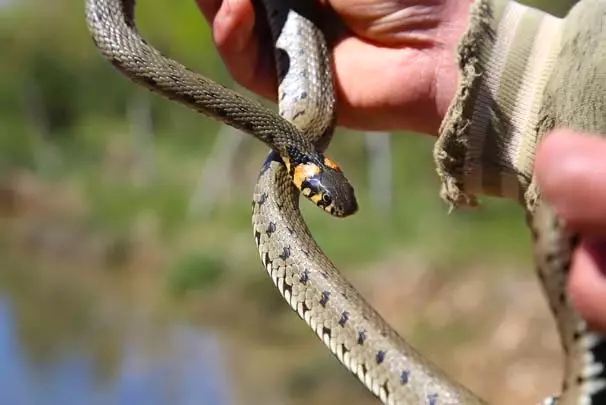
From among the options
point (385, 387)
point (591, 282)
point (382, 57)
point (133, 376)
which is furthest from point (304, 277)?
point (133, 376)

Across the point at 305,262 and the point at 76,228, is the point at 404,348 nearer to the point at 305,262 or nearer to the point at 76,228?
the point at 305,262

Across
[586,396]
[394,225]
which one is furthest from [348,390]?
[586,396]

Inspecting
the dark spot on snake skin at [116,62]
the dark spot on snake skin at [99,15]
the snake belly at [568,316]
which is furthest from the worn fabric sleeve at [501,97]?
the dark spot on snake skin at [99,15]

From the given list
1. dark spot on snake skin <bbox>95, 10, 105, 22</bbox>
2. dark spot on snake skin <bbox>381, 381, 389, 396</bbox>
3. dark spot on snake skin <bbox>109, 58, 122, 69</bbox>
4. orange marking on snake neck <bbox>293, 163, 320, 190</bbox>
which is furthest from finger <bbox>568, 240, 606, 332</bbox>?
dark spot on snake skin <bbox>95, 10, 105, 22</bbox>

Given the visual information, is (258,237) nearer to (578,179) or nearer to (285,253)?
(285,253)

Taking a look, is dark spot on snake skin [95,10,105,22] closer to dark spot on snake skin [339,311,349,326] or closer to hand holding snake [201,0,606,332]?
hand holding snake [201,0,606,332]

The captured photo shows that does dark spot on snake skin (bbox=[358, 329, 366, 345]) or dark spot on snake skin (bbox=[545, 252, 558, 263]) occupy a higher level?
dark spot on snake skin (bbox=[545, 252, 558, 263])

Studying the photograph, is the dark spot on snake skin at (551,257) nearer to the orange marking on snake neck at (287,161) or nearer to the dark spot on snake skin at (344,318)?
the dark spot on snake skin at (344,318)
